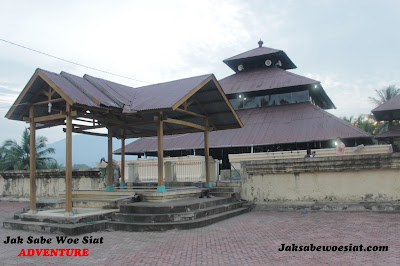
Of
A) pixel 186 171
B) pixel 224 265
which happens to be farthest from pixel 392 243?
pixel 186 171

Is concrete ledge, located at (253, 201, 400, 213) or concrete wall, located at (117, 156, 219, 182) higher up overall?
concrete wall, located at (117, 156, 219, 182)

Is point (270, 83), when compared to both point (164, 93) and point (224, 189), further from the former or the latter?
point (164, 93)

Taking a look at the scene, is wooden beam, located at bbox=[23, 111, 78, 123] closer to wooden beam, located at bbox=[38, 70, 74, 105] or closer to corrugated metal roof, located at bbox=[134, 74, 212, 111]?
wooden beam, located at bbox=[38, 70, 74, 105]

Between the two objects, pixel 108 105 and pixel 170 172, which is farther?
pixel 170 172

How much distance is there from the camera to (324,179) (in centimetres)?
1205

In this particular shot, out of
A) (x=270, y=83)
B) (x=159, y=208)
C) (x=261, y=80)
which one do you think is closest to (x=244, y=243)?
(x=159, y=208)

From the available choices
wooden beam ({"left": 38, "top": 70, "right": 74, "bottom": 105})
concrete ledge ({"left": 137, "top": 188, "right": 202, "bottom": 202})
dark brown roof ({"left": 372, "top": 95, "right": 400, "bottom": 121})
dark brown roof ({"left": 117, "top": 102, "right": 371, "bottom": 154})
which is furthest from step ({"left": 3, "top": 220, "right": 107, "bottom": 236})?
dark brown roof ({"left": 372, "top": 95, "right": 400, "bottom": 121})

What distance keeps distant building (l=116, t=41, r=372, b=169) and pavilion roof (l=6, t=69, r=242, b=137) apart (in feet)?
34.5

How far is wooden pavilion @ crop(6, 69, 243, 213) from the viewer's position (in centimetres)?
1030

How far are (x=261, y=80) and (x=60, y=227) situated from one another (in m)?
25.2

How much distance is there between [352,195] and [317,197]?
113 centimetres

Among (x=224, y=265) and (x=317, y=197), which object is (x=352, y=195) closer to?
(x=317, y=197)

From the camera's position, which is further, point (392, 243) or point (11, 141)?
point (11, 141)

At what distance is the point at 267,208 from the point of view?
12.8 m
